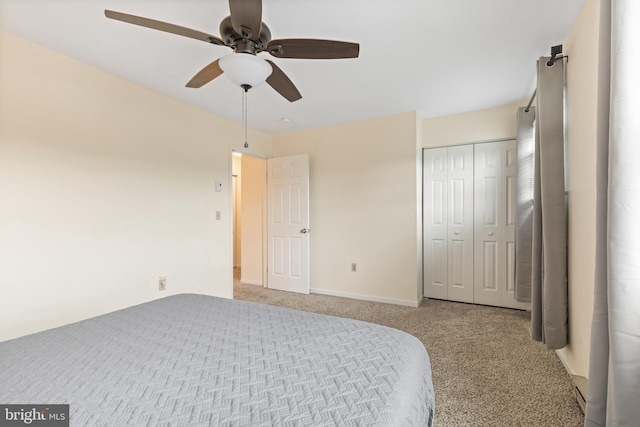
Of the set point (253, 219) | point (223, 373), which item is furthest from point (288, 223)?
point (223, 373)

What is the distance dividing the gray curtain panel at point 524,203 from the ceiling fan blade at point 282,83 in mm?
2341

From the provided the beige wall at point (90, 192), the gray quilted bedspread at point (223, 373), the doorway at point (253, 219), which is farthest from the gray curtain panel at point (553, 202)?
the doorway at point (253, 219)

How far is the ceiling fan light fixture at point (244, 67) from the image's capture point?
1370 mm

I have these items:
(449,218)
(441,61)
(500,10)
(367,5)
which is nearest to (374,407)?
(367,5)

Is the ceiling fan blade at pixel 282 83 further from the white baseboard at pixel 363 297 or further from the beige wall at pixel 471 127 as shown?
the white baseboard at pixel 363 297

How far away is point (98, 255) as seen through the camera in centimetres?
234

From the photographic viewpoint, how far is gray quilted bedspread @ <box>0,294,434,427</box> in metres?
0.78

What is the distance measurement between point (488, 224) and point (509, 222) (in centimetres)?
21

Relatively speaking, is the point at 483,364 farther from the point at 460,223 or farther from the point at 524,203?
the point at 460,223

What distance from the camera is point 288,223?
420cm

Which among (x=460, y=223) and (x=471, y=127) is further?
(x=460, y=223)

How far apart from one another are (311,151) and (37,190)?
295 cm

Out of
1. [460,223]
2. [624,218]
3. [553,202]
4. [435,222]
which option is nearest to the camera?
[624,218]

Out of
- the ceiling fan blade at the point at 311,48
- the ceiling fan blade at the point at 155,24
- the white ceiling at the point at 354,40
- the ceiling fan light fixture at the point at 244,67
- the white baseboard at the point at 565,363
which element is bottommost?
the white baseboard at the point at 565,363
